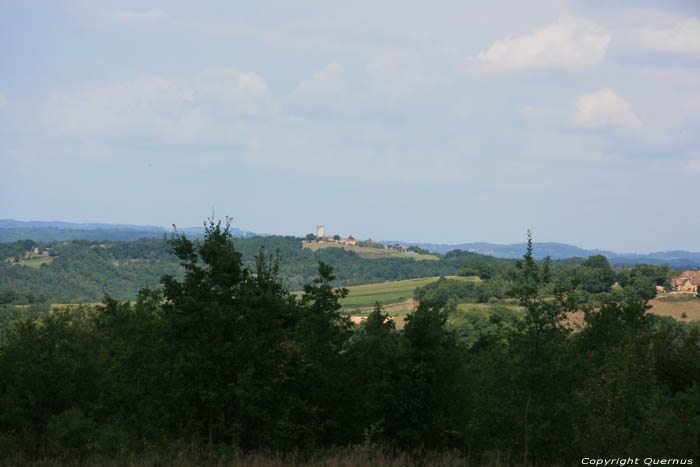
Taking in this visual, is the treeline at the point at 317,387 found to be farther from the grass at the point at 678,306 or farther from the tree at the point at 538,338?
the grass at the point at 678,306

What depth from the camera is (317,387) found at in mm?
24844

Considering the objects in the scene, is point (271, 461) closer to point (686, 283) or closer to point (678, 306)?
point (678, 306)

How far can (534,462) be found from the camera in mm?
15070

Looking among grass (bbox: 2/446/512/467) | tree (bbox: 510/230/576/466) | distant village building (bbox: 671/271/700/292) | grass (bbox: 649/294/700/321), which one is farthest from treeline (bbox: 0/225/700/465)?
distant village building (bbox: 671/271/700/292)

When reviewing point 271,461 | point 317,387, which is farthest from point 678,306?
point 271,461

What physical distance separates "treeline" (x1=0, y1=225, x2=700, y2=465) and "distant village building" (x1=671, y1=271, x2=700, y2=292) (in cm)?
17170

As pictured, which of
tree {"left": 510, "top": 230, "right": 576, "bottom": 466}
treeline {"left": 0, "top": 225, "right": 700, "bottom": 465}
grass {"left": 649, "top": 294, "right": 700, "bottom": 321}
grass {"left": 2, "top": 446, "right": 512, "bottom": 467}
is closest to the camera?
grass {"left": 2, "top": 446, "right": 512, "bottom": 467}

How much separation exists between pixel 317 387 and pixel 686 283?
189m

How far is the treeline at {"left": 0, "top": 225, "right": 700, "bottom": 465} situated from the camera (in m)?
14.5

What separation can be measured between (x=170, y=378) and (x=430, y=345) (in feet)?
33.3

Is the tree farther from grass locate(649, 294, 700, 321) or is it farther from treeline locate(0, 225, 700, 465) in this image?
grass locate(649, 294, 700, 321)

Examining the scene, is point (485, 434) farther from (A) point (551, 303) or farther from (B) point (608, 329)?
(B) point (608, 329)

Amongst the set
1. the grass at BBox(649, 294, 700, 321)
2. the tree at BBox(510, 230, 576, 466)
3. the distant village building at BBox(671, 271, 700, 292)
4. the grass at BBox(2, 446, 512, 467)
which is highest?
the tree at BBox(510, 230, 576, 466)

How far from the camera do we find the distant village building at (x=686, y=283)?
17454 centimetres
